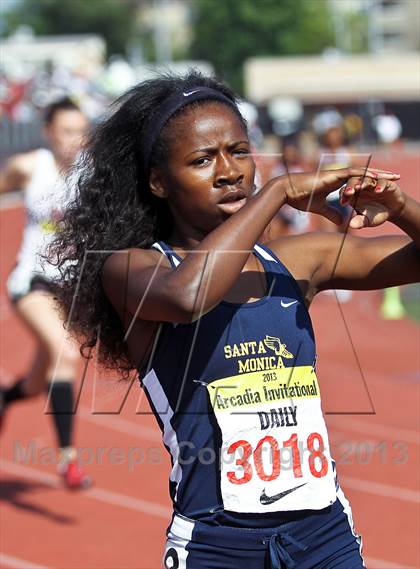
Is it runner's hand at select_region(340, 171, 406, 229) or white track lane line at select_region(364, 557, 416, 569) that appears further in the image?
white track lane line at select_region(364, 557, 416, 569)

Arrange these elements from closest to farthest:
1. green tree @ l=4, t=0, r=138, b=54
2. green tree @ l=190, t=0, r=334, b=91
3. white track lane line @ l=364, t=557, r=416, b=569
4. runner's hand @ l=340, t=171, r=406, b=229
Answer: runner's hand @ l=340, t=171, r=406, b=229
white track lane line @ l=364, t=557, r=416, b=569
green tree @ l=190, t=0, r=334, b=91
green tree @ l=4, t=0, r=138, b=54

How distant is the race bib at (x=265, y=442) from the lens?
2.41 m

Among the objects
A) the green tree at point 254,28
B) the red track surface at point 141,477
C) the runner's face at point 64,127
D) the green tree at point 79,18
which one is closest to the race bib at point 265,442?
the red track surface at point 141,477

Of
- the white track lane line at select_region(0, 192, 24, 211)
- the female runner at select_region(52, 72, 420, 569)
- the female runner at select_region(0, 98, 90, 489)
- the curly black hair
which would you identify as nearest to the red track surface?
the female runner at select_region(0, 98, 90, 489)

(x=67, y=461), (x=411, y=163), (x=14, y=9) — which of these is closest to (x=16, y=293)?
(x=67, y=461)

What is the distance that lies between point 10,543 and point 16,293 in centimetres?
131

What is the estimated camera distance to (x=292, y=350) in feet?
8.04

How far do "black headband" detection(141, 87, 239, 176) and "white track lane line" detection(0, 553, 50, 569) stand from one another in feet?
9.43

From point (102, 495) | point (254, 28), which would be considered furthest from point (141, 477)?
point (254, 28)

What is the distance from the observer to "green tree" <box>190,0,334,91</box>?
8036 cm

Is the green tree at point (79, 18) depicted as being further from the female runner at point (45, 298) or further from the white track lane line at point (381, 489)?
the white track lane line at point (381, 489)

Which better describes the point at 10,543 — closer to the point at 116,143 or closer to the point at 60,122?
the point at 60,122

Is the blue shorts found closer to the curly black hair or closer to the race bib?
the race bib

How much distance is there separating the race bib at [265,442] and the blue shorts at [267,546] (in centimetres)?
5
